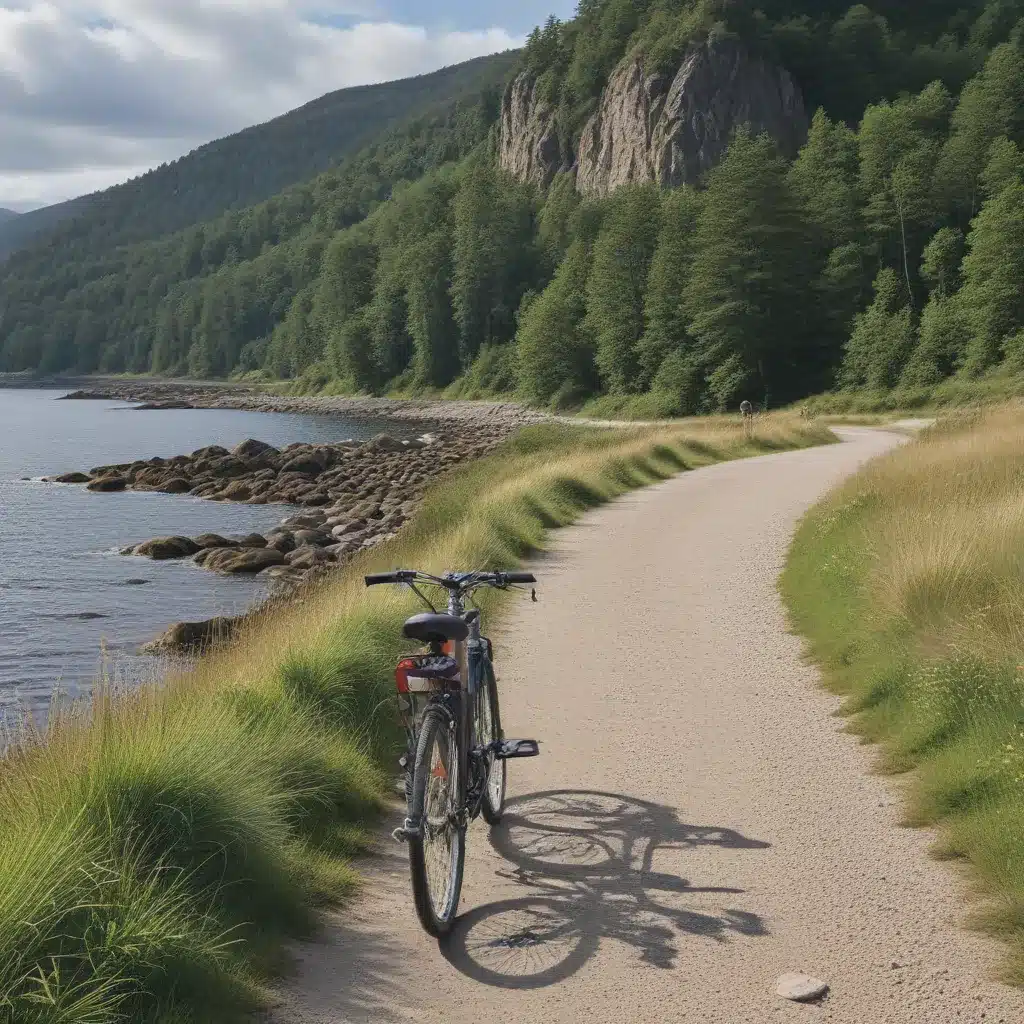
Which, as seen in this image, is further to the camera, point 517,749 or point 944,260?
point 944,260

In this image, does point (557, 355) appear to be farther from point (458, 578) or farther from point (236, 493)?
point (458, 578)

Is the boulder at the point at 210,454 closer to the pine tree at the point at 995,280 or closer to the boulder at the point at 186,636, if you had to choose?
the boulder at the point at 186,636

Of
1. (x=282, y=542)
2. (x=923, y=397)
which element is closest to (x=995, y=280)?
(x=923, y=397)

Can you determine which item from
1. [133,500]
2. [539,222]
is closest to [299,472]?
[133,500]

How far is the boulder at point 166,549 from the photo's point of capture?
25722 millimetres

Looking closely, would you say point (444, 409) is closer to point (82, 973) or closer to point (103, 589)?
point (103, 589)

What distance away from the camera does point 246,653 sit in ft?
29.8

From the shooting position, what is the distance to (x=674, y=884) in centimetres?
557

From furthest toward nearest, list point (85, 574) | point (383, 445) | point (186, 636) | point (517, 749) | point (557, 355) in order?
point (557, 355), point (383, 445), point (85, 574), point (186, 636), point (517, 749)

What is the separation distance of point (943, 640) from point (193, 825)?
5308mm

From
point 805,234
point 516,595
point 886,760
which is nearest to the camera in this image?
point 886,760

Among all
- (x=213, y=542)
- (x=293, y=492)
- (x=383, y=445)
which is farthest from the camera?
(x=383, y=445)

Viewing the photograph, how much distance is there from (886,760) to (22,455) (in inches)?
2160

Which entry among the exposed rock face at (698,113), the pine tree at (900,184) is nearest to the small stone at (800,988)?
the pine tree at (900,184)
